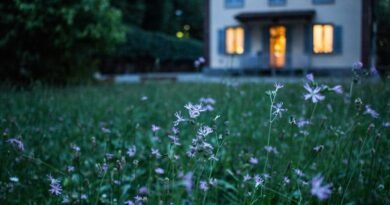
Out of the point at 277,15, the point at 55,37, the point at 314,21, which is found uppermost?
the point at 277,15

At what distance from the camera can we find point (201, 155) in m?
1.80

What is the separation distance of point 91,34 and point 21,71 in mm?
2115

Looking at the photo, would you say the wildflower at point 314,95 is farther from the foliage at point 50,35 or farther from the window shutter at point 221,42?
the window shutter at point 221,42

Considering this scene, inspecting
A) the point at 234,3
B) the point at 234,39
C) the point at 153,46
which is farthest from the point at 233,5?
the point at 153,46

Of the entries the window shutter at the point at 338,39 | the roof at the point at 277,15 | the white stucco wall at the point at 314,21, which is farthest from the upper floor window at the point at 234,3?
the window shutter at the point at 338,39

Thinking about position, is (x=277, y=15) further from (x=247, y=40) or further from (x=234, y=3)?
(x=234, y=3)

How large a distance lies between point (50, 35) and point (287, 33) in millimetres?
12713

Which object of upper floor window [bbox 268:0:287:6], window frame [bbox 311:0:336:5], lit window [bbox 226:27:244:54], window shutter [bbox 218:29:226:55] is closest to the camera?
window frame [bbox 311:0:336:5]

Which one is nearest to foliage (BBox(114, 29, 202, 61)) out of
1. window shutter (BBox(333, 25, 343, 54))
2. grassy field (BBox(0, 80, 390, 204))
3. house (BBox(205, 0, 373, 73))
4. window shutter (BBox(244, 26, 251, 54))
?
house (BBox(205, 0, 373, 73))

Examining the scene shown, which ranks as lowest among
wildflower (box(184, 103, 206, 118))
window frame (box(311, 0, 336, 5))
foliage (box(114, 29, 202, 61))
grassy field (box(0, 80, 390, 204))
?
grassy field (box(0, 80, 390, 204))

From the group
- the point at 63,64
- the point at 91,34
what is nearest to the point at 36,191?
the point at 91,34

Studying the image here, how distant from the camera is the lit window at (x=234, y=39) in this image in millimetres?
22489

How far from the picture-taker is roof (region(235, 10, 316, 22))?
20.8m

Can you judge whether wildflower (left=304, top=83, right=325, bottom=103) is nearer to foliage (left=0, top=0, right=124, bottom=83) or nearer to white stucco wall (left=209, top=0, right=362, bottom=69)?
foliage (left=0, top=0, right=124, bottom=83)
